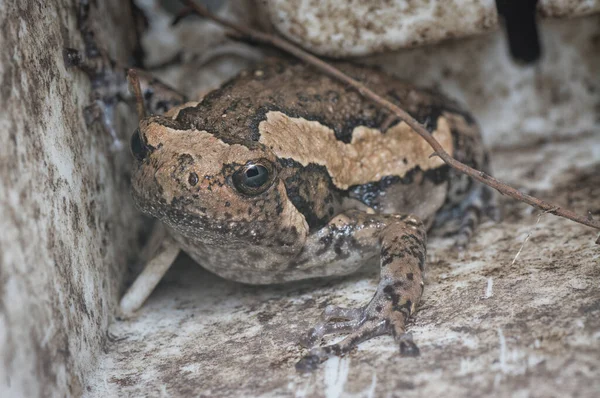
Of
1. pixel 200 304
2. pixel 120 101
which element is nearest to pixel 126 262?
pixel 200 304

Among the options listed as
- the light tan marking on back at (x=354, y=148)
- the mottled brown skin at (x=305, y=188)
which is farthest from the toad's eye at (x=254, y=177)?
the light tan marking on back at (x=354, y=148)

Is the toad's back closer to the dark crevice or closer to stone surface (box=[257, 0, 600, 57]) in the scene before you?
A: stone surface (box=[257, 0, 600, 57])

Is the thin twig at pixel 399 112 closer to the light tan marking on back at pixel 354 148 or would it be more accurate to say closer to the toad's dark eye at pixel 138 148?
the light tan marking on back at pixel 354 148

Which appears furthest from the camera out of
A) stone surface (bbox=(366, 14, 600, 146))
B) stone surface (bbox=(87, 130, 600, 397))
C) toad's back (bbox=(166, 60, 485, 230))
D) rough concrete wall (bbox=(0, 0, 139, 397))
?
stone surface (bbox=(366, 14, 600, 146))

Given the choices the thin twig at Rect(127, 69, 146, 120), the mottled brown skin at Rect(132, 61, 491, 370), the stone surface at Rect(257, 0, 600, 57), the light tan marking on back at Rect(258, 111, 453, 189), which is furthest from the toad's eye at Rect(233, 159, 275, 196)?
the stone surface at Rect(257, 0, 600, 57)

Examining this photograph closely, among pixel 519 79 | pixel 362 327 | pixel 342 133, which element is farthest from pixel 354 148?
pixel 519 79

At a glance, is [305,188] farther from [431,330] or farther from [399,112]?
[431,330]

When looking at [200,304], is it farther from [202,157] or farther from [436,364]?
[436,364]
